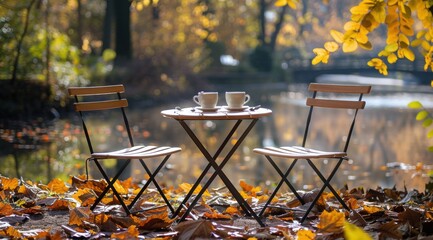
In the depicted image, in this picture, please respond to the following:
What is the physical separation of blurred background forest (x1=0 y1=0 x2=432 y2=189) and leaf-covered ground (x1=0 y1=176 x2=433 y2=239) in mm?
1439

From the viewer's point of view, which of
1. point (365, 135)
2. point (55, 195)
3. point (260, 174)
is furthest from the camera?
point (365, 135)

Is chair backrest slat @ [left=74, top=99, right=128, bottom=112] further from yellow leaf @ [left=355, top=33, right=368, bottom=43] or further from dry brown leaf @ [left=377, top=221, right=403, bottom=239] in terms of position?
dry brown leaf @ [left=377, top=221, right=403, bottom=239]

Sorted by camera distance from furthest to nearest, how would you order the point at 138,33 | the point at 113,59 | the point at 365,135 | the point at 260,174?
the point at 138,33 → the point at 113,59 → the point at 365,135 → the point at 260,174

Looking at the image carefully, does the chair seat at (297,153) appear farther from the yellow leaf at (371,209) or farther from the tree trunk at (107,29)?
the tree trunk at (107,29)

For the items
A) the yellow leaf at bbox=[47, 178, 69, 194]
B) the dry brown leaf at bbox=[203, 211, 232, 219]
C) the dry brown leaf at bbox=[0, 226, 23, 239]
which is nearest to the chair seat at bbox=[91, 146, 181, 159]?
the dry brown leaf at bbox=[203, 211, 232, 219]

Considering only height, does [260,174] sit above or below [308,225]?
below

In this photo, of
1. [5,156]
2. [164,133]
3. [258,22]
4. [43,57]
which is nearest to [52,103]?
[43,57]

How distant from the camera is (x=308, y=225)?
4965mm

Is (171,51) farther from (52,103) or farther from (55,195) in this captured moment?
(55,195)

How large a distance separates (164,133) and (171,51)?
31.9ft

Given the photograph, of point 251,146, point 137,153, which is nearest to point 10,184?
point 137,153

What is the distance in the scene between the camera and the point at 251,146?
38.8ft

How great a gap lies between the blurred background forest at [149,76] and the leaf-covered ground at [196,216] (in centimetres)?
144

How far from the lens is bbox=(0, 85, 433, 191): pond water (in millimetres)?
8852
